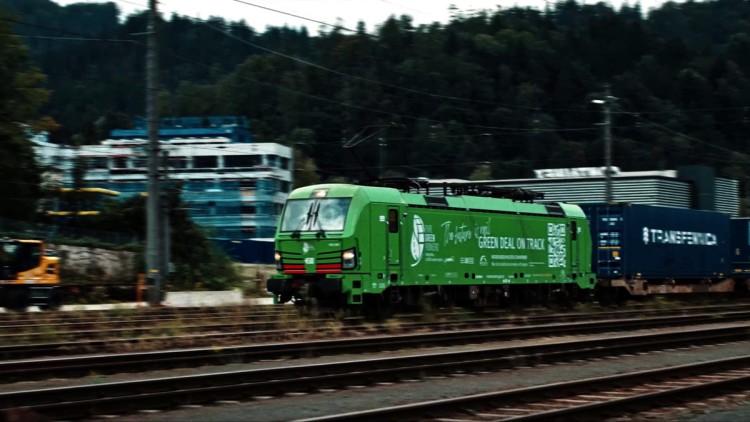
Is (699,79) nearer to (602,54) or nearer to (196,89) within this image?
(602,54)

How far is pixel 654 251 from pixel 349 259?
1489 cm

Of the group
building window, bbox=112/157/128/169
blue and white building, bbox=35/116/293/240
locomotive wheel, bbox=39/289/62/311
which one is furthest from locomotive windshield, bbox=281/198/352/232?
building window, bbox=112/157/128/169

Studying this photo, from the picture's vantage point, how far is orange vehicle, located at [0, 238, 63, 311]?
30.4 metres

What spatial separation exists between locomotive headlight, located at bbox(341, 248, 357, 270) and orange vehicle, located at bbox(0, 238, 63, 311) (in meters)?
11.5

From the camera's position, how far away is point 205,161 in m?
116

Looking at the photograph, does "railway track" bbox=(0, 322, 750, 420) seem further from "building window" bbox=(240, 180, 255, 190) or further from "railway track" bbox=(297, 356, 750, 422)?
"building window" bbox=(240, 180, 255, 190)

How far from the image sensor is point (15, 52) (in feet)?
185

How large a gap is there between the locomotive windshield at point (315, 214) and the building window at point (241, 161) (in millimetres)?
86634

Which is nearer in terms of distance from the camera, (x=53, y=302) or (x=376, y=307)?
(x=376, y=307)

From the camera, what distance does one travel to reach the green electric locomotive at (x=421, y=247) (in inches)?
950

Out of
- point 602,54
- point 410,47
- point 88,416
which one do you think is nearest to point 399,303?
point 88,416

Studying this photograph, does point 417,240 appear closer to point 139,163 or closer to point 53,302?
point 53,302

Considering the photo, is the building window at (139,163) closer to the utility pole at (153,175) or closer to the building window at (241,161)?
the building window at (241,161)

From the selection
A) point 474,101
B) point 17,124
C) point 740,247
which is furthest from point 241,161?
point 740,247
